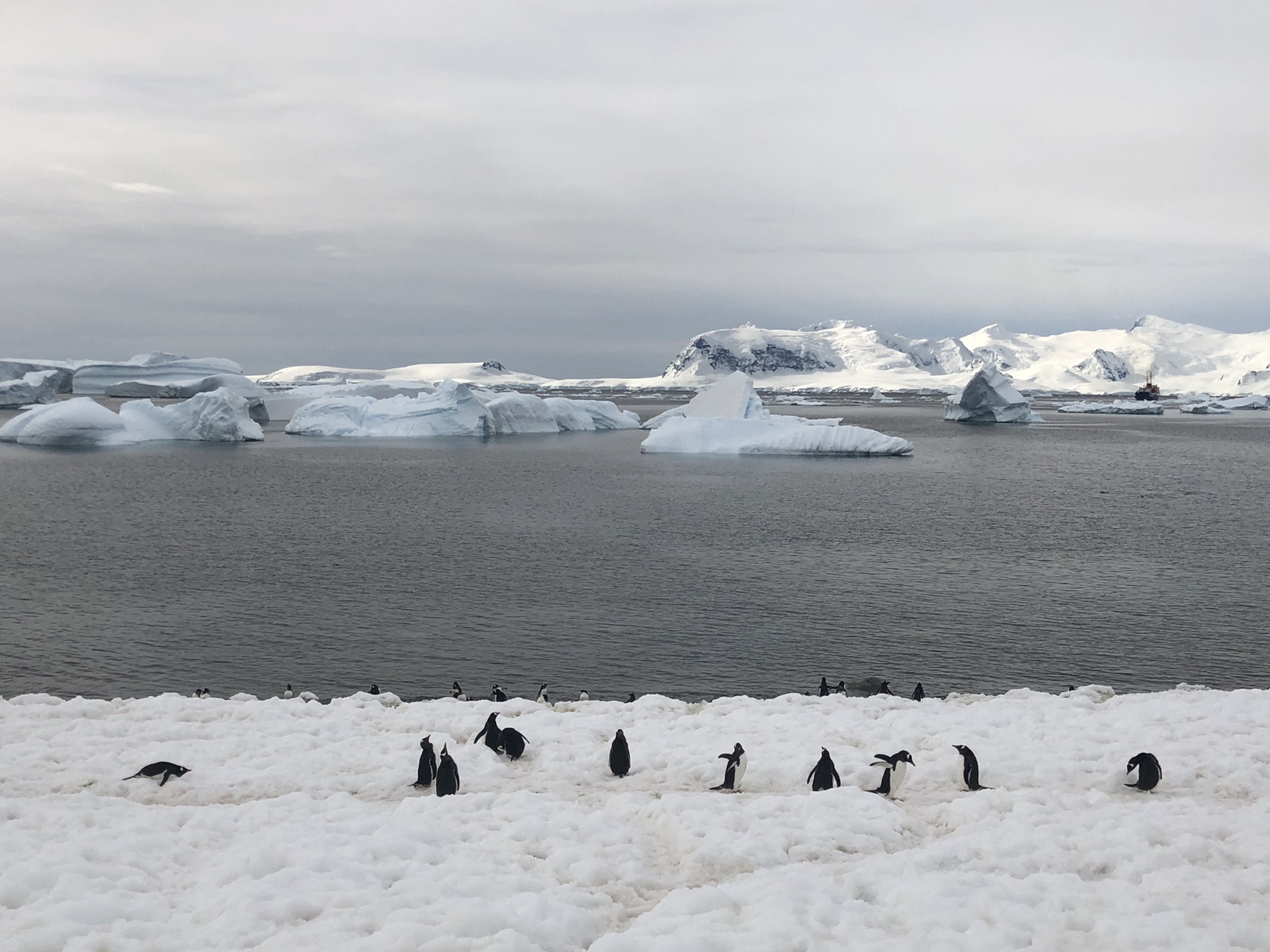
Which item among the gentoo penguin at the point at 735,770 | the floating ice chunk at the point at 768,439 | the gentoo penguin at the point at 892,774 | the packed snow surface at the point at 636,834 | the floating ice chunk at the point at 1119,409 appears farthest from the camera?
the floating ice chunk at the point at 1119,409

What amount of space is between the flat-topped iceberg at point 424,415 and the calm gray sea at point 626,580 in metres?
25.5

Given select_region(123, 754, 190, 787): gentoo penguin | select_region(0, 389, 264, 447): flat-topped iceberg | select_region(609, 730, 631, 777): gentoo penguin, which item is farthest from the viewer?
select_region(0, 389, 264, 447): flat-topped iceberg

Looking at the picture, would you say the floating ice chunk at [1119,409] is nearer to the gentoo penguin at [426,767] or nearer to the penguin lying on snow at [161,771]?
the gentoo penguin at [426,767]

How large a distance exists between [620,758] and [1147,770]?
18.7 feet

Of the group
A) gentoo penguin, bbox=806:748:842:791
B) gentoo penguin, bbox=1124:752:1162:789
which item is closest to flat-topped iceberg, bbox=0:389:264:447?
gentoo penguin, bbox=806:748:842:791

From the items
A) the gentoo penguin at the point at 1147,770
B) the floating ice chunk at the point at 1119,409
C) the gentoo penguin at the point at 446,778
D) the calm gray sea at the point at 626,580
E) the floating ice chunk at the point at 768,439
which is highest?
the floating ice chunk at the point at 1119,409

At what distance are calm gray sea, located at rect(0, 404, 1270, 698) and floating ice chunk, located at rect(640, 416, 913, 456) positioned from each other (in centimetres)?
921

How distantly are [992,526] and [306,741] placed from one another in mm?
29645

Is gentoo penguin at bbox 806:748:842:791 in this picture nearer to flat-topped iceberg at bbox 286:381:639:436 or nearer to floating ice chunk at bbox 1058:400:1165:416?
flat-topped iceberg at bbox 286:381:639:436

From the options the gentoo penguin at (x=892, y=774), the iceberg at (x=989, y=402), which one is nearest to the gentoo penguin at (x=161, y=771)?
the gentoo penguin at (x=892, y=774)

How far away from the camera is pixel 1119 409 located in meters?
140

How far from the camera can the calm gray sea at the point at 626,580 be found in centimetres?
1956

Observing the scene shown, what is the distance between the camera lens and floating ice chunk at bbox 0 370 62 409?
105125mm

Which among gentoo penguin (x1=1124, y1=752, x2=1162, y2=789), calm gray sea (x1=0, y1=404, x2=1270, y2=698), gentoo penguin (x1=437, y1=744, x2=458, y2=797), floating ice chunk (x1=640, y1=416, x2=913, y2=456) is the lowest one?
calm gray sea (x1=0, y1=404, x2=1270, y2=698)
